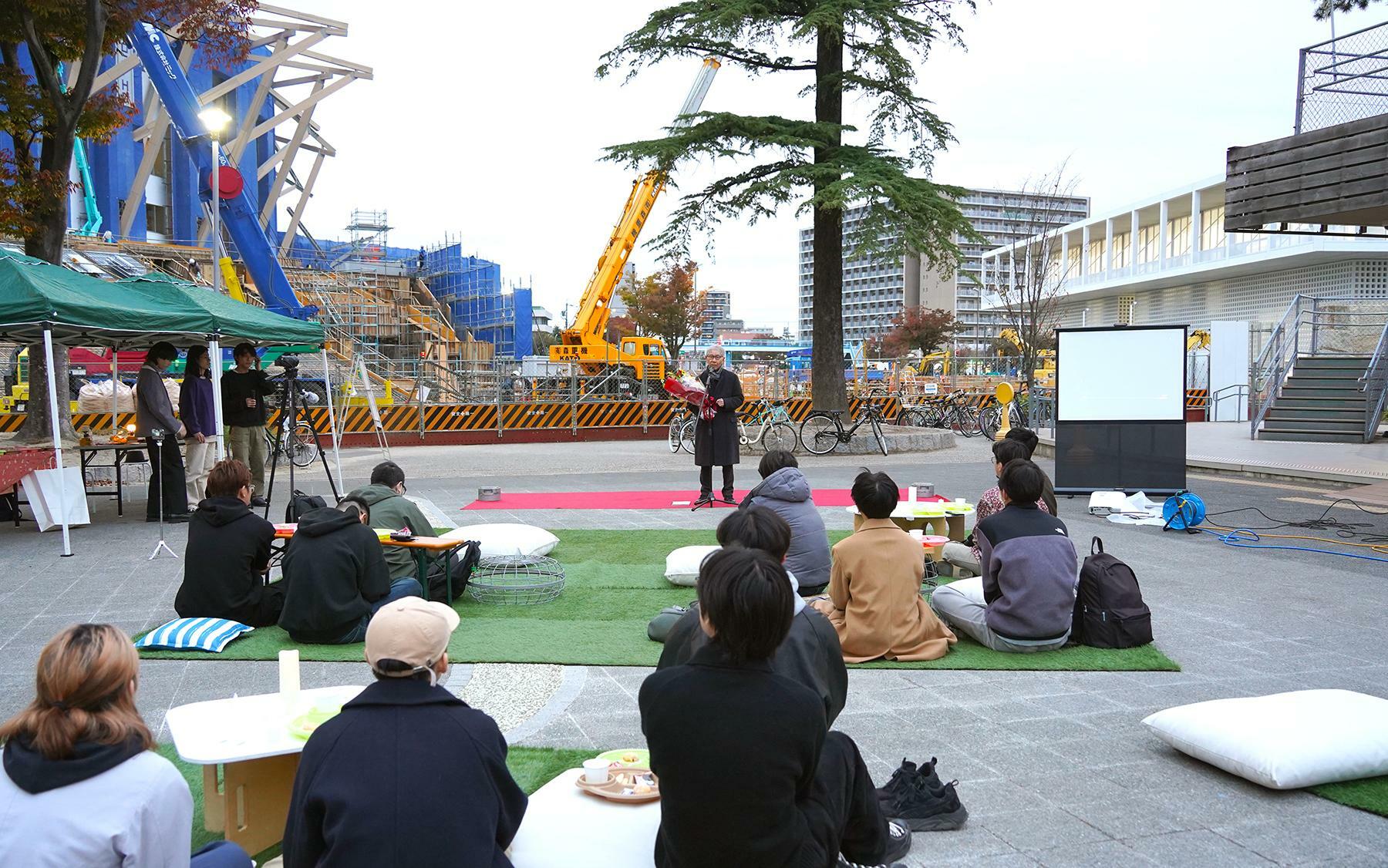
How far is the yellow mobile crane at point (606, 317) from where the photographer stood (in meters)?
30.2

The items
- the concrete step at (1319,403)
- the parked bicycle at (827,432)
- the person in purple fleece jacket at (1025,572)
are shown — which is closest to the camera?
the person in purple fleece jacket at (1025,572)

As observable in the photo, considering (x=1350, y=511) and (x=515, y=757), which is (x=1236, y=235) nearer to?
(x=1350, y=511)

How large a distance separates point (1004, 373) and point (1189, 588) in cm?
2523

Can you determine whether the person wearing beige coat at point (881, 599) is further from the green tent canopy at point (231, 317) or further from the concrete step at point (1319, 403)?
the concrete step at point (1319, 403)

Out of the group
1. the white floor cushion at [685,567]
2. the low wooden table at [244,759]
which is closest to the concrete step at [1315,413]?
the white floor cushion at [685,567]

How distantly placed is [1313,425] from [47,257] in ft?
68.5

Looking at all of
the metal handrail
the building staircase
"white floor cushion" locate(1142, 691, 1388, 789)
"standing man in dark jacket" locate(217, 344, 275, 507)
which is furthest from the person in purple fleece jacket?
the building staircase

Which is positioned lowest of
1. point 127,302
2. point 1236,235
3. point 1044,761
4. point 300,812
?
point 1044,761

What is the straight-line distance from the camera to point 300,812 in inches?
96.3

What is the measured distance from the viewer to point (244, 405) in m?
11.6

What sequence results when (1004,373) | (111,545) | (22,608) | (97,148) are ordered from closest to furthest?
(22,608), (111,545), (97,148), (1004,373)

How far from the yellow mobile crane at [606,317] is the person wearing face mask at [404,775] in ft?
87.6

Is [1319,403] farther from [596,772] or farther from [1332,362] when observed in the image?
[596,772]

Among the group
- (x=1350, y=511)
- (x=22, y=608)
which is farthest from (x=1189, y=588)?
(x=22, y=608)
